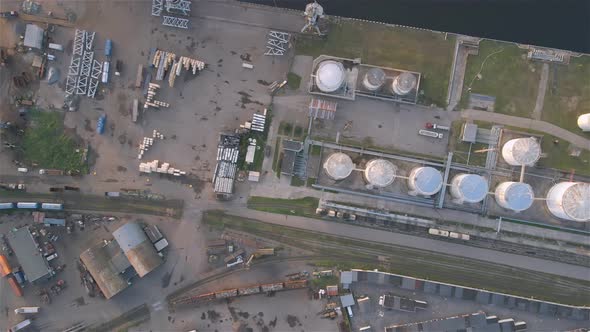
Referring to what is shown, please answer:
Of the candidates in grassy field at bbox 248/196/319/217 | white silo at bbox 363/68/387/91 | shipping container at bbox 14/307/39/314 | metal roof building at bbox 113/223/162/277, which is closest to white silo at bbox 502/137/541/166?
white silo at bbox 363/68/387/91

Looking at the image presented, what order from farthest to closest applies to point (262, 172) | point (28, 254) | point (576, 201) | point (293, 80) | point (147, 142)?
point (293, 80), point (262, 172), point (147, 142), point (28, 254), point (576, 201)

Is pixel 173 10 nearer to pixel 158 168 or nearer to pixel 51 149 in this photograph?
pixel 158 168

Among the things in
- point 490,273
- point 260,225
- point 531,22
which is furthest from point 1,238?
point 531,22

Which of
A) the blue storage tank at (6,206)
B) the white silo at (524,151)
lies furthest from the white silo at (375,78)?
the blue storage tank at (6,206)

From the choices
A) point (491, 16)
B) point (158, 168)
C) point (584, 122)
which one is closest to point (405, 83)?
point (491, 16)

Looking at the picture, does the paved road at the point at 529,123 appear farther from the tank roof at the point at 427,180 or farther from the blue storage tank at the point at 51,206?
the blue storage tank at the point at 51,206

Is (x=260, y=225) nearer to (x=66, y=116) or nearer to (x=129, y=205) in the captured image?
(x=129, y=205)
